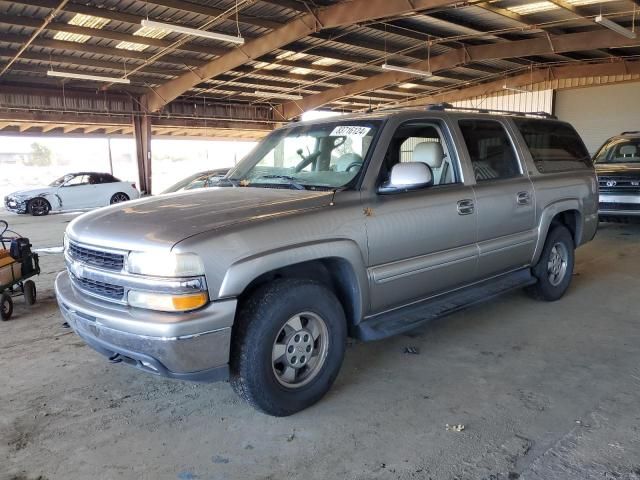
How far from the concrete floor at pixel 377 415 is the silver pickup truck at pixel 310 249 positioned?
356mm

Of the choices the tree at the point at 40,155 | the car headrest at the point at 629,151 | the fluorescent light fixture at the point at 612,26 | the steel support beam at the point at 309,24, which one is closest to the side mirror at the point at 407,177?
the car headrest at the point at 629,151

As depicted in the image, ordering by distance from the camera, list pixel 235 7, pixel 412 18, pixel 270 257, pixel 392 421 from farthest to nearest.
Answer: pixel 412 18
pixel 235 7
pixel 392 421
pixel 270 257

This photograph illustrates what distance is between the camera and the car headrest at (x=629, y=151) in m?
9.73

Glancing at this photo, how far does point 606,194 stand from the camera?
29.8ft

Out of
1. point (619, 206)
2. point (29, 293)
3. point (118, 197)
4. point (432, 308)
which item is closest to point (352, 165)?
point (432, 308)

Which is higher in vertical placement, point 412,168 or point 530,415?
point 412,168

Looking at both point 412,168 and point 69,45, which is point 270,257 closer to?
point 412,168

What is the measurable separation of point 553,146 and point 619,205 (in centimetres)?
490

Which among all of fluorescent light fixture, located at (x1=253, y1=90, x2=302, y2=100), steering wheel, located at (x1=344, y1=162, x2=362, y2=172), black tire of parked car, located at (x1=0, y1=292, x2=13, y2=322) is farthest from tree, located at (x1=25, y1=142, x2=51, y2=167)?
steering wheel, located at (x1=344, y1=162, x2=362, y2=172)

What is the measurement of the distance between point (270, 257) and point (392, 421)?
121 cm

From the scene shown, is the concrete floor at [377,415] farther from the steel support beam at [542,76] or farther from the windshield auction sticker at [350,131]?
the steel support beam at [542,76]

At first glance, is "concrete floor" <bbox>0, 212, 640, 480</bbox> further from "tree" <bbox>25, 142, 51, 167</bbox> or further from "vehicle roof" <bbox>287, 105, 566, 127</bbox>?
"tree" <bbox>25, 142, 51, 167</bbox>

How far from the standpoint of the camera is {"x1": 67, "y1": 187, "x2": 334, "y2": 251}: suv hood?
2.62 meters

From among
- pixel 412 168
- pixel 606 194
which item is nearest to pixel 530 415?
pixel 412 168
